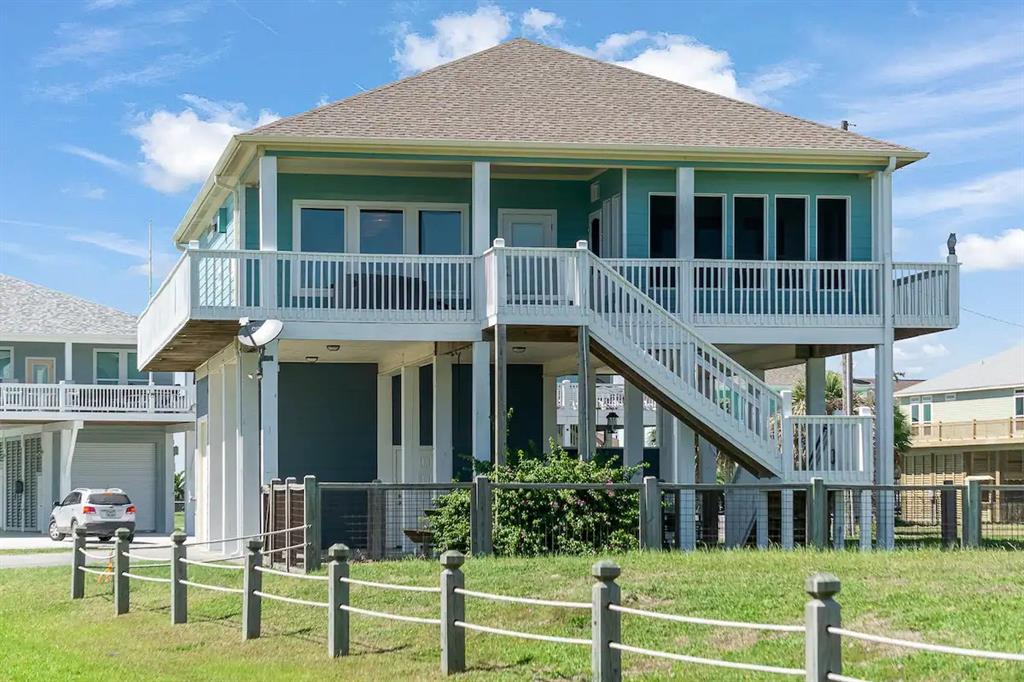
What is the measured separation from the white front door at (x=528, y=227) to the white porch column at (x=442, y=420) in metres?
2.43

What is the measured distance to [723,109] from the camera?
2845cm

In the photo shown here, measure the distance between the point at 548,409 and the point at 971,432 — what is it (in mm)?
38223

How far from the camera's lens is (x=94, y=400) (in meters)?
47.8

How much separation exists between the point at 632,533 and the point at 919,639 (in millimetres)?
8263

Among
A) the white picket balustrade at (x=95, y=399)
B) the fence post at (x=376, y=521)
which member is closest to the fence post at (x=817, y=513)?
the fence post at (x=376, y=521)

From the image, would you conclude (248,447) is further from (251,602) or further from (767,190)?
(251,602)

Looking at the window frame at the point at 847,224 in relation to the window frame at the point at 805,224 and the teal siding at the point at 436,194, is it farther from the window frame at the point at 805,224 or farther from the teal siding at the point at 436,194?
the teal siding at the point at 436,194

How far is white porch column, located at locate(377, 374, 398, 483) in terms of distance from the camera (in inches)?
1195

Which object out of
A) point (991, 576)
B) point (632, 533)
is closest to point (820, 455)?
point (632, 533)

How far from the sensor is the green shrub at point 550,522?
20219mm

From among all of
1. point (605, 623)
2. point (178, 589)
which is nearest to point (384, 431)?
point (178, 589)

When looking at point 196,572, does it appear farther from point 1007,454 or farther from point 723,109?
point 1007,454

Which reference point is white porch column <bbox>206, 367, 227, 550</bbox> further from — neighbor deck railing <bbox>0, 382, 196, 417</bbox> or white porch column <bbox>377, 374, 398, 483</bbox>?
neighbor deck railing <bbox>0, 382, 196, 417</bbox>

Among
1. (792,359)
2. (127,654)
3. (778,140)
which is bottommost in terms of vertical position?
(127,654)
